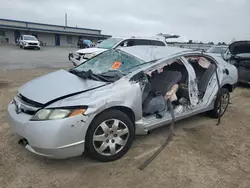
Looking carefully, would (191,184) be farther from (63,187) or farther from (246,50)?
(246,50)

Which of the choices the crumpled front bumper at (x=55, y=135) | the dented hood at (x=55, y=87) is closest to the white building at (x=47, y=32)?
the dented hood at (x=55, y=87)

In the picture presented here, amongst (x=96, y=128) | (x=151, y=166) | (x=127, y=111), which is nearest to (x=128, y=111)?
(x=127, y=111)

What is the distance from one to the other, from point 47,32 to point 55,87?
Result: 4322cm

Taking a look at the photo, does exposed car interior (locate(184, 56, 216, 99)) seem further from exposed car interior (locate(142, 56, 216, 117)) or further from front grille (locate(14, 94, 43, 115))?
front grille (locate(14, 94, 43, 115))

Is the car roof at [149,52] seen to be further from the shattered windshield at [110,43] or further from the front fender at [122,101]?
the shattered windshield at [110,43]

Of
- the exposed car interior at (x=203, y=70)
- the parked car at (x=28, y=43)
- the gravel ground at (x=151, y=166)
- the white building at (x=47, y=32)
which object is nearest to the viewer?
the gravel ground at (x=151, y=166)

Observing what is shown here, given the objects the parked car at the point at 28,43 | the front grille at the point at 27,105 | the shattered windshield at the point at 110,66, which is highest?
the shattered windshield at the point at 110,66

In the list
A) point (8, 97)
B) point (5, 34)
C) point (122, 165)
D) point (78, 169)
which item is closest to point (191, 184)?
point (122, 165)

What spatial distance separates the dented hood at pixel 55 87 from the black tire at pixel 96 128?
0.43 m

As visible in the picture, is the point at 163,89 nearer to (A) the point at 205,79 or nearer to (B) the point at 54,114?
(A) the point at 205,79

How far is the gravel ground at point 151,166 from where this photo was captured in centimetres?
270

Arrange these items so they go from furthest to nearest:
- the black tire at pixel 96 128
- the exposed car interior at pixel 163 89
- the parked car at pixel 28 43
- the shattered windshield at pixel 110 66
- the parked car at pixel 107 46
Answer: the parked car at pixel 28 43
the parked car at pixel 107 46
the exposed car interior at pixel 163 89
the shattered windshield at pixel 110 66
the black tire at pixel 96 128

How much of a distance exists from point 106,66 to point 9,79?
5.91m

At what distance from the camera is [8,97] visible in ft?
19.0
